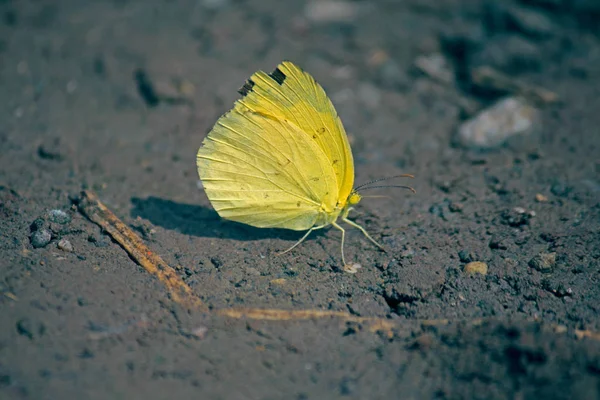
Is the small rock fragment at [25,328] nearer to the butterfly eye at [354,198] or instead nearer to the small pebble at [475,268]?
the butterfly eye at [354,198]

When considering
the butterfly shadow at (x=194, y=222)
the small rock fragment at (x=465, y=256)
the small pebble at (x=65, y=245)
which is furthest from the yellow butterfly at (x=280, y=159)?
the small pebble at (x=65, y=245)

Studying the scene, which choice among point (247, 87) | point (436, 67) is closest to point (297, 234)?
point (247, 87)

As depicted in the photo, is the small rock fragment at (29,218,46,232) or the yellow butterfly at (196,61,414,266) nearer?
the small rock fragment at (29,218,46,232)

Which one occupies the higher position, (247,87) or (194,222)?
(247,87)

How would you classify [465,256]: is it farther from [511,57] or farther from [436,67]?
[511,57]

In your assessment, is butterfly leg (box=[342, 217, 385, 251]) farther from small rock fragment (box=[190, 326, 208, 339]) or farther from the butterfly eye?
small rock fragment (box=[190, 326, 208, 339])

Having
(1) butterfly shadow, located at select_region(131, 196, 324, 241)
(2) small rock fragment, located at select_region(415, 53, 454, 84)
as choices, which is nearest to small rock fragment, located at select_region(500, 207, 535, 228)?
(1) butterfly shadow, located at select_region(131, 196, 324, 241)

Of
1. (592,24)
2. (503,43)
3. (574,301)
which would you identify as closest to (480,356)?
(574,301)
